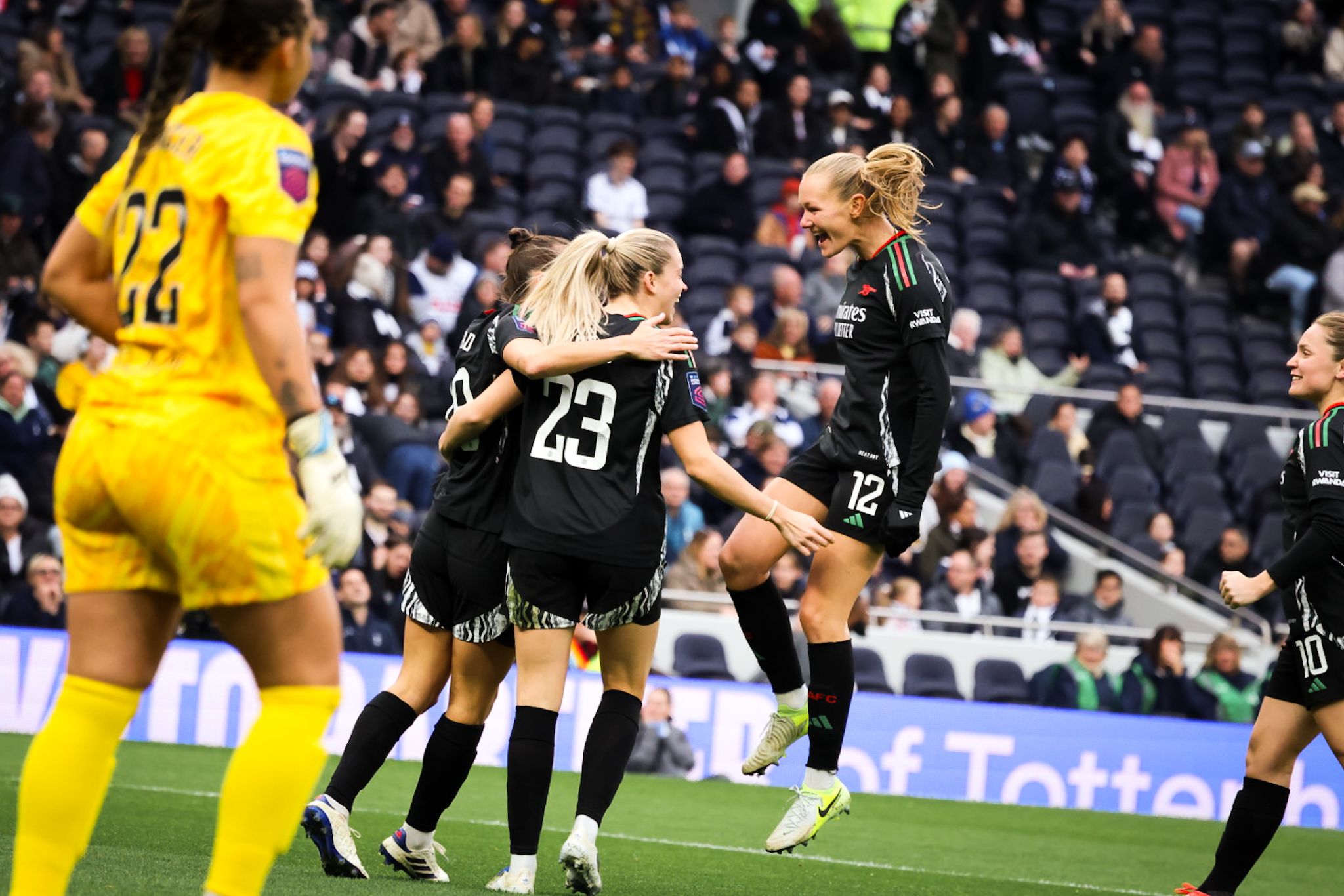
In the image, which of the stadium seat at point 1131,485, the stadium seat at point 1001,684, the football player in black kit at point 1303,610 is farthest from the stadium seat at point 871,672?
the football player in black kit at point 1303,610

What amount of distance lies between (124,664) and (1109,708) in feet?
29.4

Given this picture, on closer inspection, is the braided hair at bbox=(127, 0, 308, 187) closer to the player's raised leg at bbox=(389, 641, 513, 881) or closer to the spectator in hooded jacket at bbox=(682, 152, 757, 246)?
the player's raised leg at bbox=(389, 641, 513, 881)

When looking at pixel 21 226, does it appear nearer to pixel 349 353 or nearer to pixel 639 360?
pixel 349 353

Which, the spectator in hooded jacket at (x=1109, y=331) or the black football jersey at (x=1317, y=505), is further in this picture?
the spectator in hooded jacket at (x=1109, y=331)

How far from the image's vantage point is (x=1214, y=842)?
849cm

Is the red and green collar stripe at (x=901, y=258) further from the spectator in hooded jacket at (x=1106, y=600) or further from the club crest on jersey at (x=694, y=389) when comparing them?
the spectator in hooded jacket at (x=1106, y=600)

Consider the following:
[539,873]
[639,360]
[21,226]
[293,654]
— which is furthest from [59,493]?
[21,226]

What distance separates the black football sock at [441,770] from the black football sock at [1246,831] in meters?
2.68

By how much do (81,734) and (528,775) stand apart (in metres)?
1.86

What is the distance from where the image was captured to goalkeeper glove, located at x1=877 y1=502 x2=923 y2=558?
5.11 m

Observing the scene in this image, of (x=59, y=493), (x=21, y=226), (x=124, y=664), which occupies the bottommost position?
(x=124, y=664)

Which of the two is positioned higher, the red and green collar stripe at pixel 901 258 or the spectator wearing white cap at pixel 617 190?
the spectator wearing white cap at pixel 617 190

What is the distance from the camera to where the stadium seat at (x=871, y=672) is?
1053cm

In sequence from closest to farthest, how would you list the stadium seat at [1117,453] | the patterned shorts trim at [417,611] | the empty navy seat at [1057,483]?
the patterned shorts trim at [417,611]
the empty navy seat at [1057,483]
the stadium seat at [1117,453]
